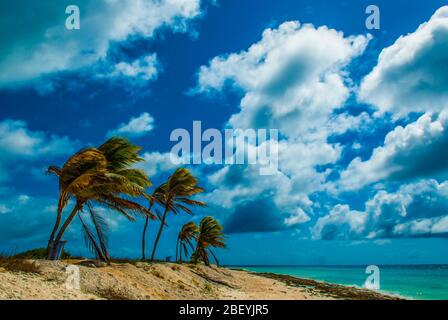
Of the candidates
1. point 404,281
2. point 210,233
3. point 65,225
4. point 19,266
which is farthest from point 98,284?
point 404,281

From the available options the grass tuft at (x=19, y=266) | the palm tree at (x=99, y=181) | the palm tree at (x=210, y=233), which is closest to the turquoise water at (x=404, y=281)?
the palm tree at (x=210, y=233)

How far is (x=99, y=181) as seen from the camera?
46.3 feet

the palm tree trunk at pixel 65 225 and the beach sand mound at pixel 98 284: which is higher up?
the palm tree trunk at pixel 65 225

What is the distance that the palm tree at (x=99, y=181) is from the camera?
1315 centimetres

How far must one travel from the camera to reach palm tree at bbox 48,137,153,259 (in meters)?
13.1

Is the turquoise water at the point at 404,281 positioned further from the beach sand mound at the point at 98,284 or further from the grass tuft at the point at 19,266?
the grass tuft at the point at 19,266

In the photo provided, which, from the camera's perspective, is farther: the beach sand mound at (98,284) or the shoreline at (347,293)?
the shoreline at (347,293)

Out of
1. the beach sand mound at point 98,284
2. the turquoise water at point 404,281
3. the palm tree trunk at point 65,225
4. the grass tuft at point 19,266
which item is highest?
the palm tree trunk at point 65,225

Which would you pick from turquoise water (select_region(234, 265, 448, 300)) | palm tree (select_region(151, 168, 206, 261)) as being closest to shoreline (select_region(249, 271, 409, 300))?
turquoise water (select_region(234, 265, 448, 300))

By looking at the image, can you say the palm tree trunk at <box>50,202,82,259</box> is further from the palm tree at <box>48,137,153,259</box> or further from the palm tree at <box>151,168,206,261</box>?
the palm tree at <box>151,168,206,261</box>

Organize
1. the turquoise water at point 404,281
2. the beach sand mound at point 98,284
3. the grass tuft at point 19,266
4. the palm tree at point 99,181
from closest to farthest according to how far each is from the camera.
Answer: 1. the beach sand mound at point 98,284
2. the grass tuft at point 19,266
3. the palm tree at point 99,181
4. the turquoise water at point 404,281

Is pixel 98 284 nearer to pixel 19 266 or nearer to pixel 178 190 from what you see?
pixel 19 266

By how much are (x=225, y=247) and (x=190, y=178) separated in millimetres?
17985
